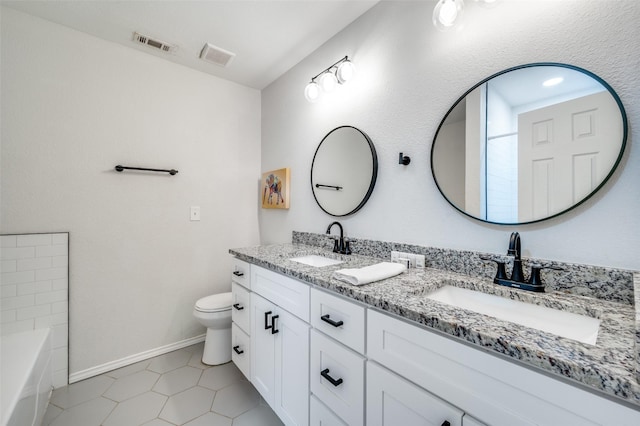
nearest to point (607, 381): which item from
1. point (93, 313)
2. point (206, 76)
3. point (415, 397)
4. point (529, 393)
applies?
point (529, 393)

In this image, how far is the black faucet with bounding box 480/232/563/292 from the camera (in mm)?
953

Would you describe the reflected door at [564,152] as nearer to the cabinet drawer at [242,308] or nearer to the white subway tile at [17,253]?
the cabinet drawer at [242,308]

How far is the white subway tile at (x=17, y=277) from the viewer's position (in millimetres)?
1634

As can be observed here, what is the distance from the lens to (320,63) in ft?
6.63

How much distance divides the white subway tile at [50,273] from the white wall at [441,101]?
5.27ft

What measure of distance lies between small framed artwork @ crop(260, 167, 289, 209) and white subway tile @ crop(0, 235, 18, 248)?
65.5 inches

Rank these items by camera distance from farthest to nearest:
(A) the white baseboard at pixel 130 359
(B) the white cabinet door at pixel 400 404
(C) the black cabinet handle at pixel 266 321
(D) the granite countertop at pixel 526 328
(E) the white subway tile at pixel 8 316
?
1. (A) the white baseboard at pixel 130 359
2. (E) the white subway tile at pixel 8 316
3. (C) the black cabinet handle at pixel 266 321
4. (B) the white cabinet door at pixel 400 404
5. (D) the granite countertop at pixel 526 328

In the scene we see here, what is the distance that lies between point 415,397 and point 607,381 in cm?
44

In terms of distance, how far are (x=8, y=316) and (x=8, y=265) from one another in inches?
12.2

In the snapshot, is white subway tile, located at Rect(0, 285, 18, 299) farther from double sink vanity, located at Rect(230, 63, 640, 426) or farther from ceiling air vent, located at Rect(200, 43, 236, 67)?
ceiling air vent, located at Rect(200, 43, 236, 67)

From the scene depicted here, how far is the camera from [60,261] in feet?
5.88

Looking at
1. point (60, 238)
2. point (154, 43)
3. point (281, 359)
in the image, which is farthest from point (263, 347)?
point (154, 43)

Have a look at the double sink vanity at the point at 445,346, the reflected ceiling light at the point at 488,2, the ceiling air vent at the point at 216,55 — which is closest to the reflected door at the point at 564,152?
the double sink vanity at the point at 445,346

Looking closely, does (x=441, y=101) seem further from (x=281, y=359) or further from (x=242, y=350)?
(x=242, y=350)
